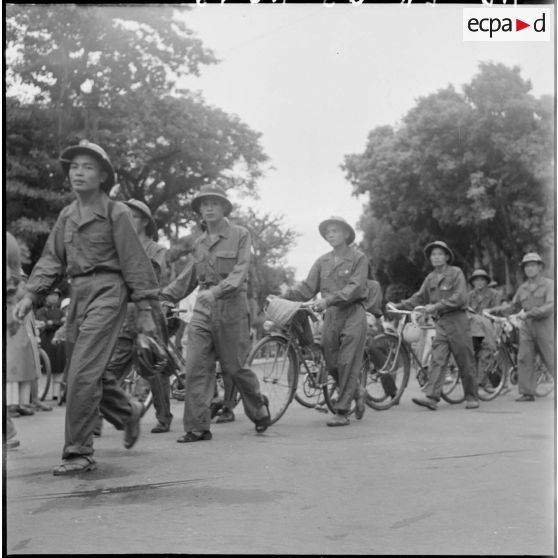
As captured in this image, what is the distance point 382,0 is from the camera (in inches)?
168

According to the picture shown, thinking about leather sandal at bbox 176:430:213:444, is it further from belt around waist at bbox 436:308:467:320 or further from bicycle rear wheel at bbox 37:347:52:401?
bicycle rear wheel at bbox 37:347:52:401

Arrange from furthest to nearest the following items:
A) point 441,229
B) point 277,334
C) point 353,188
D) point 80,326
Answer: point 353,188 → point 441,229 → point 277,334 → point 80,326

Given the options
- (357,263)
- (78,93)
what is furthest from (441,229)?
(357,263)

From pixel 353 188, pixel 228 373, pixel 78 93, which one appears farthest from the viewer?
pixel 353 188

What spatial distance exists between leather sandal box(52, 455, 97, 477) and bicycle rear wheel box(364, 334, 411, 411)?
4.70 meters

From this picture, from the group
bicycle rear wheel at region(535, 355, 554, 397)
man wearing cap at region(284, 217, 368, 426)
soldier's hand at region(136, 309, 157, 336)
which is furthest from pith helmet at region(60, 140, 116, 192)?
bicycle rear wheel at region(535, 355, 554, 397)

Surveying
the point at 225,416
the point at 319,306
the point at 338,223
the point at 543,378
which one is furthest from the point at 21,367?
the point at 543,378

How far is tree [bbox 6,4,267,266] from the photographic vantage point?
1686cm

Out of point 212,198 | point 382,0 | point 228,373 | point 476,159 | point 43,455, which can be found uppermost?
point 476,159

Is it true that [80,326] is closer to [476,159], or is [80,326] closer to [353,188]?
[476,159]

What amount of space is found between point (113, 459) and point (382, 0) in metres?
3.52

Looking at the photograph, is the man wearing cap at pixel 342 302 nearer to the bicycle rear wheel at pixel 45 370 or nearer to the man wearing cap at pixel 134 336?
the man wearing cap at pixel 134 336

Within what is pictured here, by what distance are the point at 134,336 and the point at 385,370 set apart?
3.46 metres

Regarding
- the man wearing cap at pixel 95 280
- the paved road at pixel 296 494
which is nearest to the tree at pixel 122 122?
the man wearing cap at pixel 95 280
